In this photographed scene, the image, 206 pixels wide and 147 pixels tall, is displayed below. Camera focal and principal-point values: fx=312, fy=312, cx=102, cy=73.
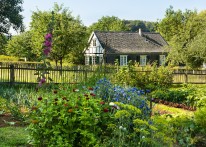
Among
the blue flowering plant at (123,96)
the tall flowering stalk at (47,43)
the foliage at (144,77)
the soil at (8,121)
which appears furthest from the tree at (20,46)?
the tall flowering stalk at (47,43)

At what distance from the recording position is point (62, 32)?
26.4 meters

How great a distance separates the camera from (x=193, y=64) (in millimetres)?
27281

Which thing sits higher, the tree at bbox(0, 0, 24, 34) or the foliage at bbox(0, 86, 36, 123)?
the tree at bbox(0, 0, 24, 34)

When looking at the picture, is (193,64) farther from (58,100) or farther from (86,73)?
(58,100)

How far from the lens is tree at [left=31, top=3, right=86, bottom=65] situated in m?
26.7

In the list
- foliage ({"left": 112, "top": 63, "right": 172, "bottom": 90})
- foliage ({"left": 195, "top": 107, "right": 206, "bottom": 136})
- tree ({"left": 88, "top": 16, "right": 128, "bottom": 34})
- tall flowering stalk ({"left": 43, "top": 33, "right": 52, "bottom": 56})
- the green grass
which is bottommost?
the green grass

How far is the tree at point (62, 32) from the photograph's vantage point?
2667cm

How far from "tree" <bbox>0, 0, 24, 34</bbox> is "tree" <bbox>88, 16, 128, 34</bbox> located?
51.6 meters

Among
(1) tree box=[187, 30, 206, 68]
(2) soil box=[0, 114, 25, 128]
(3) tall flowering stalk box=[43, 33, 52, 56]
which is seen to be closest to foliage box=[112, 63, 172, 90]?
(2) soil box=[0, 114, 25, 128]

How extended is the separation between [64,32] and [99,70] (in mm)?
16544

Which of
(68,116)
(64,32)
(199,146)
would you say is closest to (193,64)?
(64,32)

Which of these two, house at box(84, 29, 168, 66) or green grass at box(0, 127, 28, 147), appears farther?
house at box(84, 29, 168, 66)

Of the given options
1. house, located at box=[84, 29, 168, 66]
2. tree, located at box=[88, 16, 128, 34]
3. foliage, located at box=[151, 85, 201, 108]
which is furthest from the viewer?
tree, located at box=[88, 16, 128, 34]

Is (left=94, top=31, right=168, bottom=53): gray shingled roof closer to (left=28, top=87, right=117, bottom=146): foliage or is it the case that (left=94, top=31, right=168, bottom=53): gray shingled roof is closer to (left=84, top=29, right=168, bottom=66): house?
(left=84, top=29, right=168, bottom=66): house
